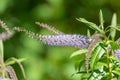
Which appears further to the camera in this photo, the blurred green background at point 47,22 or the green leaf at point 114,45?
the blurred green background at point 47,22

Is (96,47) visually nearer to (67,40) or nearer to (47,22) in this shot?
(67,40)

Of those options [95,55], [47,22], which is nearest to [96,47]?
[95,55]

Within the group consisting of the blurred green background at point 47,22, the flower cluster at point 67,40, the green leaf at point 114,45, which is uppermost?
the blurred green background at point 47,22

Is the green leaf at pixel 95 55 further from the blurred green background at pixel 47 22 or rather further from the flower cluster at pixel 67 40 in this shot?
the blurred green background at pixel 47 22

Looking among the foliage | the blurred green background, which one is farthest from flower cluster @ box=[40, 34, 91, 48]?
the blurred green background

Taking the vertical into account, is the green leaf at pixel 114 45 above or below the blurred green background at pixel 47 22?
below

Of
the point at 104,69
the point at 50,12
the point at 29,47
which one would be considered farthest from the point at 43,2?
the point at 104,69

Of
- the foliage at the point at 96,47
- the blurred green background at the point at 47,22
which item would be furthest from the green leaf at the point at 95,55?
the blurred green background at the point at 47,22

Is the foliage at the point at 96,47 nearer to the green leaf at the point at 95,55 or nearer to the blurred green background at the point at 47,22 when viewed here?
the green leaf at the point at 95,55
